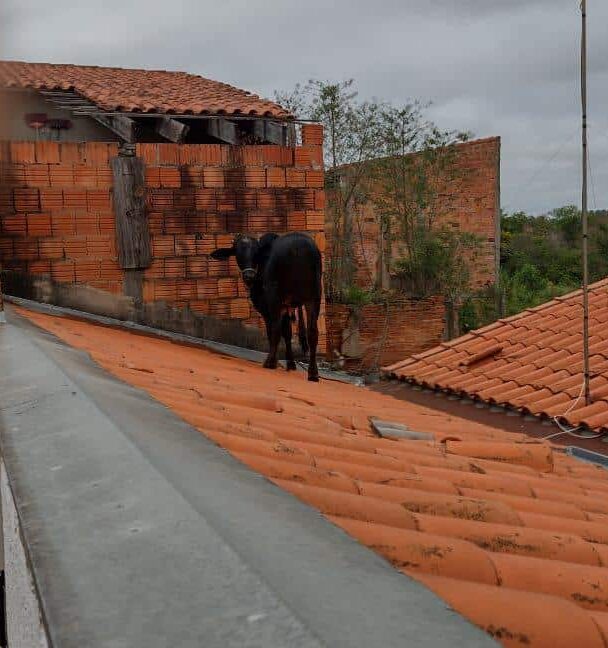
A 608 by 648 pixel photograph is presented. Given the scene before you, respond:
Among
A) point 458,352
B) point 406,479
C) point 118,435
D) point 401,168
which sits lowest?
point 458,352

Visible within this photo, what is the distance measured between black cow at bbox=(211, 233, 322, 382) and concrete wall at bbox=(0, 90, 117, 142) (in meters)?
3.98

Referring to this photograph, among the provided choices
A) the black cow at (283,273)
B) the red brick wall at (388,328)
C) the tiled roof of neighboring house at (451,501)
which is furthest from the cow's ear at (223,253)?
the red brick wall at (388,328)

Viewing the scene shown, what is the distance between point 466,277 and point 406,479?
16.4m

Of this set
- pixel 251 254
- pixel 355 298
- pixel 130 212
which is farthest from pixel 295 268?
pixel 355 298

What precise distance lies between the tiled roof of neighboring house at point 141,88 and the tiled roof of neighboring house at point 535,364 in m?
3.85

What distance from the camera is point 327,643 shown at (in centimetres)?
85

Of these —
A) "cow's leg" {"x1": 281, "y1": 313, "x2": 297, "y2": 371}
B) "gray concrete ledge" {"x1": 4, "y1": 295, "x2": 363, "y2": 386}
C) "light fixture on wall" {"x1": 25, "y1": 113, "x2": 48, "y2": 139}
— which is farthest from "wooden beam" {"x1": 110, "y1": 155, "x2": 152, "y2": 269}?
"light fixture on wall" {"x1": 25, "y1": 113, "x2": 48, "y2": 139}

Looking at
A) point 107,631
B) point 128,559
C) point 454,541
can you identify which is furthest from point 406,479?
point 107,631

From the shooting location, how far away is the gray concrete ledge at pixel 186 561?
88cm

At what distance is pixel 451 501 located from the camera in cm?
218

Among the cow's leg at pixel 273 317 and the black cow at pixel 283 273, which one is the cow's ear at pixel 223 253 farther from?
the cow's leg at pixel 273 317

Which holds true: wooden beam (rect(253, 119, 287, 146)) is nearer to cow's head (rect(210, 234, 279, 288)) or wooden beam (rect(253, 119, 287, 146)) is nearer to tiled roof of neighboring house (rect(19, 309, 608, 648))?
cow's head (rect(210, 234, 279, 288))

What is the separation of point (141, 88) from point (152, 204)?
3.62 meters

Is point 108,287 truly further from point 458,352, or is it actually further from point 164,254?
point 458,352
